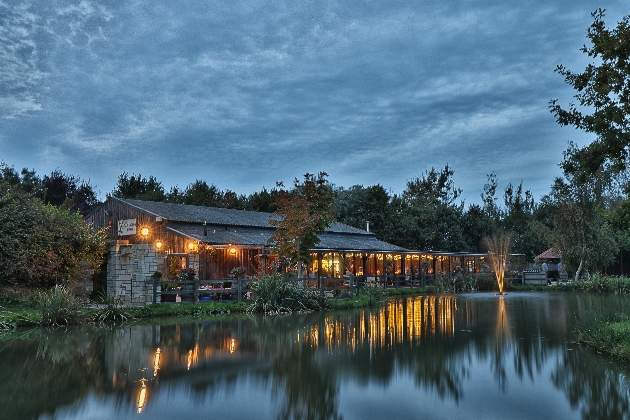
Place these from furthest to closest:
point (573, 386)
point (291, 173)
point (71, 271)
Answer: point (291, 173), point (71, 271), point (573, 386)

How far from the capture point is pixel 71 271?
1891 centimetres

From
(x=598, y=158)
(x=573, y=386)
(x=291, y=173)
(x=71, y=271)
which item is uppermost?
(x=291, y=173)

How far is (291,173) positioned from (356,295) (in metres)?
39.0

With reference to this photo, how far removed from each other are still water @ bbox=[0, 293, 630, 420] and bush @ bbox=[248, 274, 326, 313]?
4.38 meters

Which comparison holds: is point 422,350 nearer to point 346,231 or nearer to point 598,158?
point 598,158

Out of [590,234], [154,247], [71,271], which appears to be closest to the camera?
[71,271]

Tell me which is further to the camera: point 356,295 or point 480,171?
point 480,171

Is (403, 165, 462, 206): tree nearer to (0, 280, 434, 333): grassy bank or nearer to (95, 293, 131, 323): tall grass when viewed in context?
(0, 280, 434, 333): grassy bank

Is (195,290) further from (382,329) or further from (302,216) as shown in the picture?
(382,329)

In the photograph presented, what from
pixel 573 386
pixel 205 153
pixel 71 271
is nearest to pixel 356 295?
pixel 71 271

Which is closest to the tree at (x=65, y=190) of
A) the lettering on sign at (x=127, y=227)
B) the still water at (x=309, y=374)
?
the lettering on sign at (x=127, y=227)

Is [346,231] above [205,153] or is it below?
below

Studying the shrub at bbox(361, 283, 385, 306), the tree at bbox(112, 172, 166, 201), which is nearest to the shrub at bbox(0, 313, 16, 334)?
the shrub at bbox(361, 283, 385, 306)

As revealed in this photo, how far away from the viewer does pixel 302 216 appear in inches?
833
